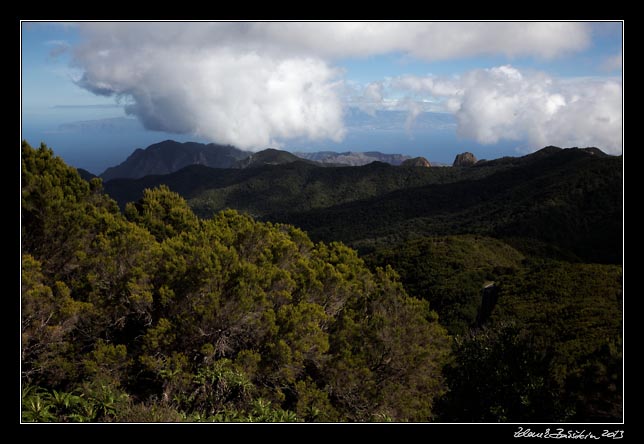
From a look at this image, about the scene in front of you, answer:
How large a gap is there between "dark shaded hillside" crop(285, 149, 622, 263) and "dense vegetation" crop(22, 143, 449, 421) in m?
51.6

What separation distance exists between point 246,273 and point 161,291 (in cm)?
209

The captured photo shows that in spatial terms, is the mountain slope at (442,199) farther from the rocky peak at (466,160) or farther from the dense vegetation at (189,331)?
the rocky peak at (466,160)

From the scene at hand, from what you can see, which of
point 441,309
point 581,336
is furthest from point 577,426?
point 441,309

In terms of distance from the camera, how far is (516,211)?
7912cm

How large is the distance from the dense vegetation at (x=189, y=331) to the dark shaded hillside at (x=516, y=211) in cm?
5165

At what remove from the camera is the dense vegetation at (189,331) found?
30.1 feet

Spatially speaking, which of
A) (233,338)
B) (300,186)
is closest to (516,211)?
(233,338)

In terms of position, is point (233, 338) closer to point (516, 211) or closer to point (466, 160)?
point (516, 211)

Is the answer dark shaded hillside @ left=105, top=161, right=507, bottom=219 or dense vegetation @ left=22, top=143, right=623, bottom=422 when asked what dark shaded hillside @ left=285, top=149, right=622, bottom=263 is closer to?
dark shaded hillside @ left=105, top=161, right=507, bottom=219

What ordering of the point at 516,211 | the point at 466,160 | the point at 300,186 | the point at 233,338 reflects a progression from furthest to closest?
the point at 466,160, the point at 300,186, the point at 516,211, the point at 233,338

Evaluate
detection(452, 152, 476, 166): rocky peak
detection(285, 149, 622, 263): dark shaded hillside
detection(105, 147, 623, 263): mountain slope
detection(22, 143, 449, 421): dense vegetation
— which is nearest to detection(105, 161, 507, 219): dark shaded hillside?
detection(105, 147, 623, 263): mountain slope

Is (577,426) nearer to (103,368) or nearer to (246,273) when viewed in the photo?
(246,273)

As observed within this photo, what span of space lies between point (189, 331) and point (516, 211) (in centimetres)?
7992

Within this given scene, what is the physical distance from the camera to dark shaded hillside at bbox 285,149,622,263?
219ft
